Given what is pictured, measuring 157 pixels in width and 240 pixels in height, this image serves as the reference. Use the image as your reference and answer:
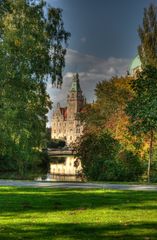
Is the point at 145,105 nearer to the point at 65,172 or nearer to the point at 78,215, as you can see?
the point at 78,215

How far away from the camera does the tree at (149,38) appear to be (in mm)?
49219

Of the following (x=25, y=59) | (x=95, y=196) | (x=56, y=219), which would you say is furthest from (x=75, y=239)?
(x=25, y=59)

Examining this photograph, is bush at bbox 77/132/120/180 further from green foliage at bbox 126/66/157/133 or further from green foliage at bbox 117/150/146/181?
green foliage at bbox 126/66/157/133

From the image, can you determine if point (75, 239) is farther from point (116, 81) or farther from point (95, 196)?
point (116, 81)

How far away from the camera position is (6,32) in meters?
27.2

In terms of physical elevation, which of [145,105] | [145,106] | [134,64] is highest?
[134,64]

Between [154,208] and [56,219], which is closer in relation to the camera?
[56,219]

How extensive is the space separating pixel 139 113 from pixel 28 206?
38.7ft

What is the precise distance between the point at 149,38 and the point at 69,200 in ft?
117

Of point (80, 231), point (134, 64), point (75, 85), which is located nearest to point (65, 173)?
point (80, 231)

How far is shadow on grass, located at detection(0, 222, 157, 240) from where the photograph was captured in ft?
36.1

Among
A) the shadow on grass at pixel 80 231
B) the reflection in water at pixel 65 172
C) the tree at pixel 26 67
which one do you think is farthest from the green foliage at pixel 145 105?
the reflection in water at pixel 65 172

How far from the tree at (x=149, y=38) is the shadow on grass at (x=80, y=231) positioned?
37.8 metres

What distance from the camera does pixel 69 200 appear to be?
58.1 feet
